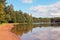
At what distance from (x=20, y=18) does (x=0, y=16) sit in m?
47.8

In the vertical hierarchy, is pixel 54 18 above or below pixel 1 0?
below

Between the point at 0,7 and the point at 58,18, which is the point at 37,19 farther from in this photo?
the point at 0,7

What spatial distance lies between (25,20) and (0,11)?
58.6m

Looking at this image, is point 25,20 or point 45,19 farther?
point 45,19

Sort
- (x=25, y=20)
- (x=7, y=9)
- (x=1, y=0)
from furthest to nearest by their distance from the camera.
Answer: (x=25, y=20), (x=7, y=9), (x=1, y=0)

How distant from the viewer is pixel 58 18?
151500 mm

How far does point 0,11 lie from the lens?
5100 centimetres

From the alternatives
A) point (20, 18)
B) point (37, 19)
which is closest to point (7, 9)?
point (20, 18)

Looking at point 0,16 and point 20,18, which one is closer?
point 0,16

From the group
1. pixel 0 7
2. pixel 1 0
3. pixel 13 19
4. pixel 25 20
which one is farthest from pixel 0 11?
pixel 25 20

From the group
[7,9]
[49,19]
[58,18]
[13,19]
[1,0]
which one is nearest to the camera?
[1,0]

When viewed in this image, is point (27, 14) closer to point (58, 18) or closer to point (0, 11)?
point (58, 18)

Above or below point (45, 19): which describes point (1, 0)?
above

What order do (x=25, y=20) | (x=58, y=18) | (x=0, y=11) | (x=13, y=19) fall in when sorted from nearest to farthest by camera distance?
1. (x=0, y=11)
2. (x=13, y=19)
3. (x=25, y=20)
4. (x=58, y=18)
